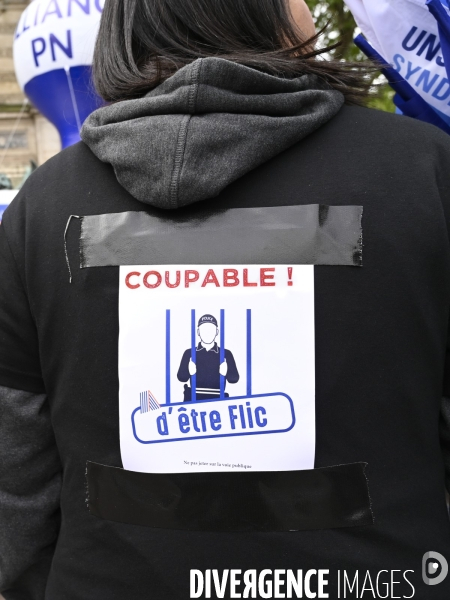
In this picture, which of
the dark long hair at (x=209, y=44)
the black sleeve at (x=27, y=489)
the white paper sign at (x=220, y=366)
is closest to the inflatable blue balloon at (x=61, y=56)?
the dark long hair at (x=209, y=44)

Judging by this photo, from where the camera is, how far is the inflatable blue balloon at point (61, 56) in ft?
12.0

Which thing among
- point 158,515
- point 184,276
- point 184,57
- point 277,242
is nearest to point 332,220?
point 277,242

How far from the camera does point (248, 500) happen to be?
3.41ft

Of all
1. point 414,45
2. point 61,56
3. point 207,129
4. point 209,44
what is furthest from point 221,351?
point 61,56

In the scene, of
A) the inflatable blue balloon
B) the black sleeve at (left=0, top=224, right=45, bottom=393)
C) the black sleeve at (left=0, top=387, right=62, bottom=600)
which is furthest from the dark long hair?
the inflatable blue balloon

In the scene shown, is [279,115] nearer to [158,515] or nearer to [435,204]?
[435,204]

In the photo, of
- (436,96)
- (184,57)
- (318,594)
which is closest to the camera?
(318,594)

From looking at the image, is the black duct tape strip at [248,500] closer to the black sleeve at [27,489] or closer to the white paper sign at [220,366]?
the white paper sign at [220,366]

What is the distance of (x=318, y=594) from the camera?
1.01 m

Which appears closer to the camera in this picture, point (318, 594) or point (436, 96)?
point (318, 594)

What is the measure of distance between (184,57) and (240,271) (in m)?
0.38

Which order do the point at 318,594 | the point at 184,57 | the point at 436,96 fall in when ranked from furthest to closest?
the point at 436,96
the point at 184,57
the point at 318,594

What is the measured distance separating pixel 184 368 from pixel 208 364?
0.14 ft

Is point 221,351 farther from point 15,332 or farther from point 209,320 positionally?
point 15,332
